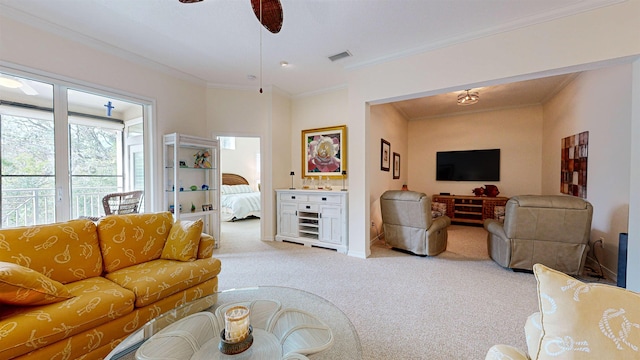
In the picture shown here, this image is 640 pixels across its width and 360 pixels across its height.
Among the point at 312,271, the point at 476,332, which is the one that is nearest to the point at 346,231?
the point at 312,271

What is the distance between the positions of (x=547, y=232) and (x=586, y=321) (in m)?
2.80

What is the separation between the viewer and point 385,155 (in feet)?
15.9

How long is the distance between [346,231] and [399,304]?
1623 millimetres

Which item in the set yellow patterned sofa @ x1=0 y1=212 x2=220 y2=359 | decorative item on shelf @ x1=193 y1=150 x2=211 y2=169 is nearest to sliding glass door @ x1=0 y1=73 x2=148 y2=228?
decorative item on shelf @ x1=193 y1=150 x2=211 y2=169

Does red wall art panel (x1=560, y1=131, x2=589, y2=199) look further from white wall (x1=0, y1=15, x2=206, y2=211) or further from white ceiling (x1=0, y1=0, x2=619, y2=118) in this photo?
white wall (x1=0, y1=15, x2=206, y2=211)

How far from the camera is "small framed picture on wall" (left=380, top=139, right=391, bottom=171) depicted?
4648 millimetres

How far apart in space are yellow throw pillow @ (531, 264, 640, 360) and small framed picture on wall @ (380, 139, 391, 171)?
395 cm

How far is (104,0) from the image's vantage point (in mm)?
2166

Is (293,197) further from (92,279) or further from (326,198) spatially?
(92,279)

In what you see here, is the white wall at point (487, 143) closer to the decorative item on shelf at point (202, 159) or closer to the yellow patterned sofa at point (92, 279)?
the decorative item on shelf at point (202, 159)

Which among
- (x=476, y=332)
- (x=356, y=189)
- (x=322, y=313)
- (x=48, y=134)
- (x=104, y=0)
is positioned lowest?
(x=476, y=332)

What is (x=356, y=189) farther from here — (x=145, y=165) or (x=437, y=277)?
(x=145, y=165)

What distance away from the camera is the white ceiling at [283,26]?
224 cm

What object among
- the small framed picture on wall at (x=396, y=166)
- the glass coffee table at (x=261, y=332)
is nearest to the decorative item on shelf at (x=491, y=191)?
the small framed picture on wall at (x=396, y=166)
